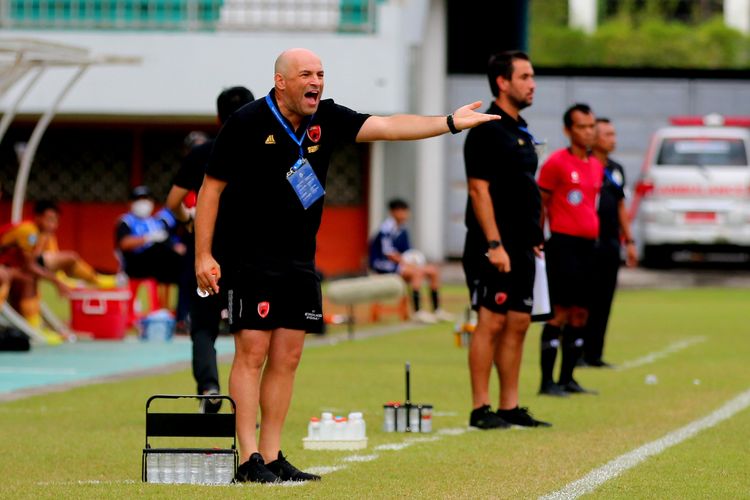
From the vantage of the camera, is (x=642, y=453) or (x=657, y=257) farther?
(x=657, y=257)

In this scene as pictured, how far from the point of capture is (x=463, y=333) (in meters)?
18.0

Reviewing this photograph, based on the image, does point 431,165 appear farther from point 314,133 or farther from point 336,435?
point 314,133

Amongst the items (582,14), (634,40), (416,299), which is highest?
(582,14)

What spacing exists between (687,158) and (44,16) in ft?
38.7

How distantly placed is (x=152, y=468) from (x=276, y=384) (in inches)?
27.4

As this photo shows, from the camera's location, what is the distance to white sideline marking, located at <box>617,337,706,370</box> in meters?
15.9

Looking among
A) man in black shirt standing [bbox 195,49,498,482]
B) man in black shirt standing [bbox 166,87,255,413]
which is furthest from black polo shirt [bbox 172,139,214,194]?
man in black shirt standing [bbox 195,49,498,482]

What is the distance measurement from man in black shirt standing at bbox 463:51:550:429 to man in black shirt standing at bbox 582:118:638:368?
430cm

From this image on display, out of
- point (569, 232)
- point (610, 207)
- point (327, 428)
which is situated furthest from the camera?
point (610, 207)

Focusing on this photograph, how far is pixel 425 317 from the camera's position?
22.5 metres

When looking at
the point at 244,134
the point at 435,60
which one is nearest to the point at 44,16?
the point at 435,60

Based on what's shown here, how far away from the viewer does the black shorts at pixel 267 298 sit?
8.27 metres

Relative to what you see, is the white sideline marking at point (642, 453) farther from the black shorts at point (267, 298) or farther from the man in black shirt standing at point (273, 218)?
the black shorts at point (267, 298)

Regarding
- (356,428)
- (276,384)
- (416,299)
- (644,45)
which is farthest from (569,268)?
(644,45)
